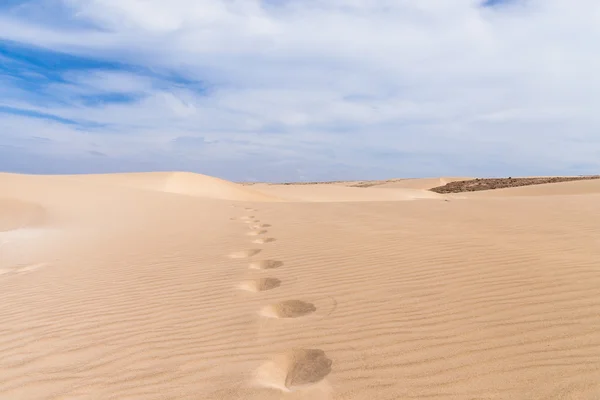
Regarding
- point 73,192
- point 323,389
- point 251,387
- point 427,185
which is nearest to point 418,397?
point 323,389

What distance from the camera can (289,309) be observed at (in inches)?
139

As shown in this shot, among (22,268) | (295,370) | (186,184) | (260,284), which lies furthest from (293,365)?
(186,184)

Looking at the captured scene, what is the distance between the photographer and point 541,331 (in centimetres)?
264

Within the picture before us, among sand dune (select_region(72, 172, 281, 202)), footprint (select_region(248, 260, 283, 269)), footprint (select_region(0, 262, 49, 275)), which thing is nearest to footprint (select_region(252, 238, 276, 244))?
footprint (select_region(248, 260, 283, 269))

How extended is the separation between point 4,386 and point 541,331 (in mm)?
3426

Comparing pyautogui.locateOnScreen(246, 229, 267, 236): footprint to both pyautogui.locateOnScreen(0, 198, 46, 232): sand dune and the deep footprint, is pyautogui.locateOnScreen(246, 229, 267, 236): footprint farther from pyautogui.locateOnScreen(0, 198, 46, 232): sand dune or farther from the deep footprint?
pyautogui.locateOnScreen(0, 198, 46, 232): sand dune

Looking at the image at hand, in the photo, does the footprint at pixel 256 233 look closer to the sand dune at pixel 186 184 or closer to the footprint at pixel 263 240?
the footprint at pixel 263 240

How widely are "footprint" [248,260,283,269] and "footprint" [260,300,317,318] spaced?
144 centimetres

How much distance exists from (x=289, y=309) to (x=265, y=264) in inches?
67.2

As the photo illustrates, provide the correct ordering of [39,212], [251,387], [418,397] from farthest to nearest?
[39,212] < [251,387] < [418,397]

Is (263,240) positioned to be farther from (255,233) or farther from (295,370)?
(295,370)

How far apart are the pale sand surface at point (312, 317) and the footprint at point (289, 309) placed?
0.07 ft

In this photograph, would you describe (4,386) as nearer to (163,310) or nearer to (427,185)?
(163,310)

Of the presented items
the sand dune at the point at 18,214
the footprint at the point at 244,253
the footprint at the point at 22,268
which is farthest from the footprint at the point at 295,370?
the sand dune at the point at 18,214
